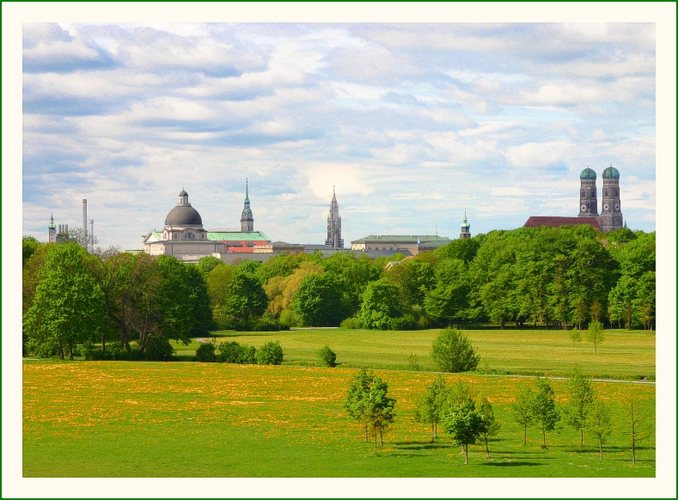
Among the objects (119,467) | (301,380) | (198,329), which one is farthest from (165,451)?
(198,329)

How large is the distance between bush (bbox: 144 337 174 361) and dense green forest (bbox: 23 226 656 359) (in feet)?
0.27

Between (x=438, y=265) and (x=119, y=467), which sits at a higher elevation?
(x=438, y=265)

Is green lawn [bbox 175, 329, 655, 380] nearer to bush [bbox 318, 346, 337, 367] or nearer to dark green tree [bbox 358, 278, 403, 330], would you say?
bush [bbox 318, 346, 337, 367]

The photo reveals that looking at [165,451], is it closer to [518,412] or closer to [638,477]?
[518,412]

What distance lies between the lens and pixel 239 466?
31.5m

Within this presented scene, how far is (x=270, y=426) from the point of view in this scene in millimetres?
38250

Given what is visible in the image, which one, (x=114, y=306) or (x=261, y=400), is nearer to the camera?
(x=261, y=400)

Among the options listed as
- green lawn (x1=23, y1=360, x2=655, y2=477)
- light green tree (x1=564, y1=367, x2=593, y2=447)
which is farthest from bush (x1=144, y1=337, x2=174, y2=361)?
light green tree (x1=564, y1=367, x2=593, y2=447)

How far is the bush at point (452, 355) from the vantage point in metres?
53.9

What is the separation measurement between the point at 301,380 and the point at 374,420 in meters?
17.3

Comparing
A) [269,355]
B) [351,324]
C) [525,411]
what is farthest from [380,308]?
[525,411]

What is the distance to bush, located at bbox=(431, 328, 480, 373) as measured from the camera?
53.9 meters

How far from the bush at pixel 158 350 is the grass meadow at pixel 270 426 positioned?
140 inches

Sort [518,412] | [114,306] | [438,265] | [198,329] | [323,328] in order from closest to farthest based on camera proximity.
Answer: [518,412] → [114,306] → [198,329] → [323,328] → [438,265]
